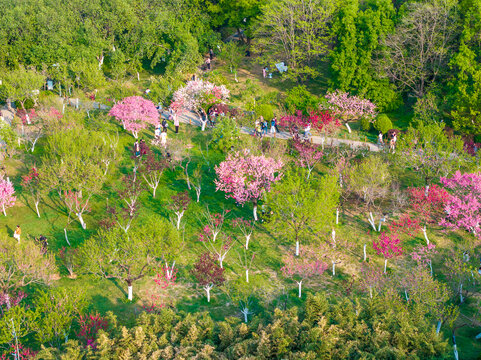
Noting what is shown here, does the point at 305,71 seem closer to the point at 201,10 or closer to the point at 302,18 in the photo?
the point at 302,18

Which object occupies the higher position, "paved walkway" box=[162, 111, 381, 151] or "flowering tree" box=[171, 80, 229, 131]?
"flowering tree" box=[171, 80, 229, 131]

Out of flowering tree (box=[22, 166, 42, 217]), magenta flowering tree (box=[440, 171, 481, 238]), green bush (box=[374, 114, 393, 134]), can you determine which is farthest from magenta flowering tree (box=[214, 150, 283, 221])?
green bush (box=[374, 114, 393, 134])

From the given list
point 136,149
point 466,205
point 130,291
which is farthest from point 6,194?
point 466,205

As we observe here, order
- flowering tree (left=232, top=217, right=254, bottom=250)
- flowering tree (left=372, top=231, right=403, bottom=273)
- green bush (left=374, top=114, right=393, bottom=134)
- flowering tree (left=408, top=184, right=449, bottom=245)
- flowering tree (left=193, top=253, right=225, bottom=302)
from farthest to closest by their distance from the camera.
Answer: green bush (left=374, top=114, right=393, bottom=134), flowering tree (left=232, top=217, right=254, bottom=250), flowering tree (left=408, top=184, right=449, bottom=245), flowering tree (left=372, top=231, right=403, bottom=273), flowering tree (left=193, top=253, right=225, bottom=302)

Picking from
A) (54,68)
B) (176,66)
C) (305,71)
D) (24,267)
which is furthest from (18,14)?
(24,267)

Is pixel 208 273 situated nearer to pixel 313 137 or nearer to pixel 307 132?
pixel 307 132

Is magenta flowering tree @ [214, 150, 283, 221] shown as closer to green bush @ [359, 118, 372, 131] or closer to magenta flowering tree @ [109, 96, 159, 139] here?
magenta flowering tree @ [109, 96, 159, 139]
